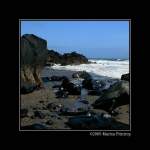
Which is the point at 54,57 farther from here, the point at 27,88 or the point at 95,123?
the point at 95,123

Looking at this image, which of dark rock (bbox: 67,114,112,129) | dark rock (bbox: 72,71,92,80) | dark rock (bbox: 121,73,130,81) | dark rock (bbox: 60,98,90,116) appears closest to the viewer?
dark rock (bbox: 67,114,112,129)

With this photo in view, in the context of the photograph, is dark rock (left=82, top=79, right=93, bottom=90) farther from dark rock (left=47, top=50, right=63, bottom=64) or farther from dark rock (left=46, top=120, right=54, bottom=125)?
dark rock (left=46, top=120, right=54, bottom=125)

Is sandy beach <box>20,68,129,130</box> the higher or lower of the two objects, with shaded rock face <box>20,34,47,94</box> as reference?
lower

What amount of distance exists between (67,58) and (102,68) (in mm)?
715

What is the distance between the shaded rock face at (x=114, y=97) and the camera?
6.76 metres

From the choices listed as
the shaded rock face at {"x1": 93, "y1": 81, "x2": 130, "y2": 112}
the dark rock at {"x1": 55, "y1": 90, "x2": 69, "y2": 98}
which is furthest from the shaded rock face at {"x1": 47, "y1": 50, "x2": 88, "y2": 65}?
the shaded rock face at {"x1": 93, "y1": 81, "x2": 130, "y2": 112}

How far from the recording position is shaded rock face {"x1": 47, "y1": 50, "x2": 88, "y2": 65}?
22.1ft

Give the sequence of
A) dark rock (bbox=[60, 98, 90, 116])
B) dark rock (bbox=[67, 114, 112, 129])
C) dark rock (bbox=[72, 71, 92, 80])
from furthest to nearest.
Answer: dark rock (bbox=[72, 71, 92, 80])
dark rock (bbox=[60, 98, 90, 116])
dark rock (bbox=[67, 114, 112, 129])

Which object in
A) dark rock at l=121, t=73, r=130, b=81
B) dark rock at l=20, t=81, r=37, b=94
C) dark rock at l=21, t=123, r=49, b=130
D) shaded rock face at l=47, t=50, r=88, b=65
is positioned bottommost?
dark rock at l=21, t=123, r=49, b=130

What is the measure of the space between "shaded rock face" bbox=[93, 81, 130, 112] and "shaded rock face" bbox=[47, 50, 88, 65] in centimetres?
58

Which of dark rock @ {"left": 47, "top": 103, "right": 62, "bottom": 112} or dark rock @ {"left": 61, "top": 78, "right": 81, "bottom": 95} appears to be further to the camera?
dark rock @ {"left": 61, "top": 78, "right": 81, "bottom": 95}
